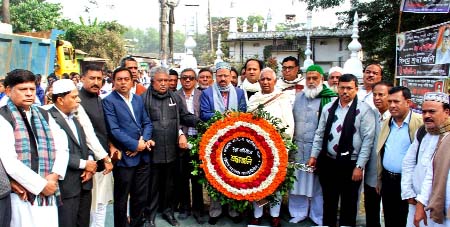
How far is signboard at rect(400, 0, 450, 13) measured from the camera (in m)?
6.38

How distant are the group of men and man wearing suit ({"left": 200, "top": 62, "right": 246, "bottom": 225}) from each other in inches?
0.5

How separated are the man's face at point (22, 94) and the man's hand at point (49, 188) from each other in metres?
0.60

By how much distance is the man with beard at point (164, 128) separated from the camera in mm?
4562

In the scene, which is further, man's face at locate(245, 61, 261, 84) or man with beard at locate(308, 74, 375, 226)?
man's face at locate(245, 61, 261, 84)

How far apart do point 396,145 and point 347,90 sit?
0.76 m

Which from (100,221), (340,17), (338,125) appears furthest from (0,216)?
(340,17)

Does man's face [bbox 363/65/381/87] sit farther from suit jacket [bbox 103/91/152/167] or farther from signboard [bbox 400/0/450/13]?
suit jacket [bbox 103/91/152/167]

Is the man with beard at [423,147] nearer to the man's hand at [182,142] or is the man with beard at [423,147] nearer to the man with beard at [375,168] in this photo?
the man with beard at [375,168]

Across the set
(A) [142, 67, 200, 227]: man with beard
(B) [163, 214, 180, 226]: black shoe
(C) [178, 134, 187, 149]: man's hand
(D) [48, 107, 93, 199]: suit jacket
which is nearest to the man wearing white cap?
(D) [48, 107, 93, 199]: suit jacket

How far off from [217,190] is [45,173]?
6.33ft

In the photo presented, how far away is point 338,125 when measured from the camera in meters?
4.28

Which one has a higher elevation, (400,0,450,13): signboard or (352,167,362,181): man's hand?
(400,0,450,13): signboard

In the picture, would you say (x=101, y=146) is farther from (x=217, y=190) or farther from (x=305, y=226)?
(x=305, y=226)

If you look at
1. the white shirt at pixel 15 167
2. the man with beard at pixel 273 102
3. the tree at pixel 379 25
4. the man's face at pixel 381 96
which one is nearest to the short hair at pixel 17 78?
the white shirt at pixel 15 167
